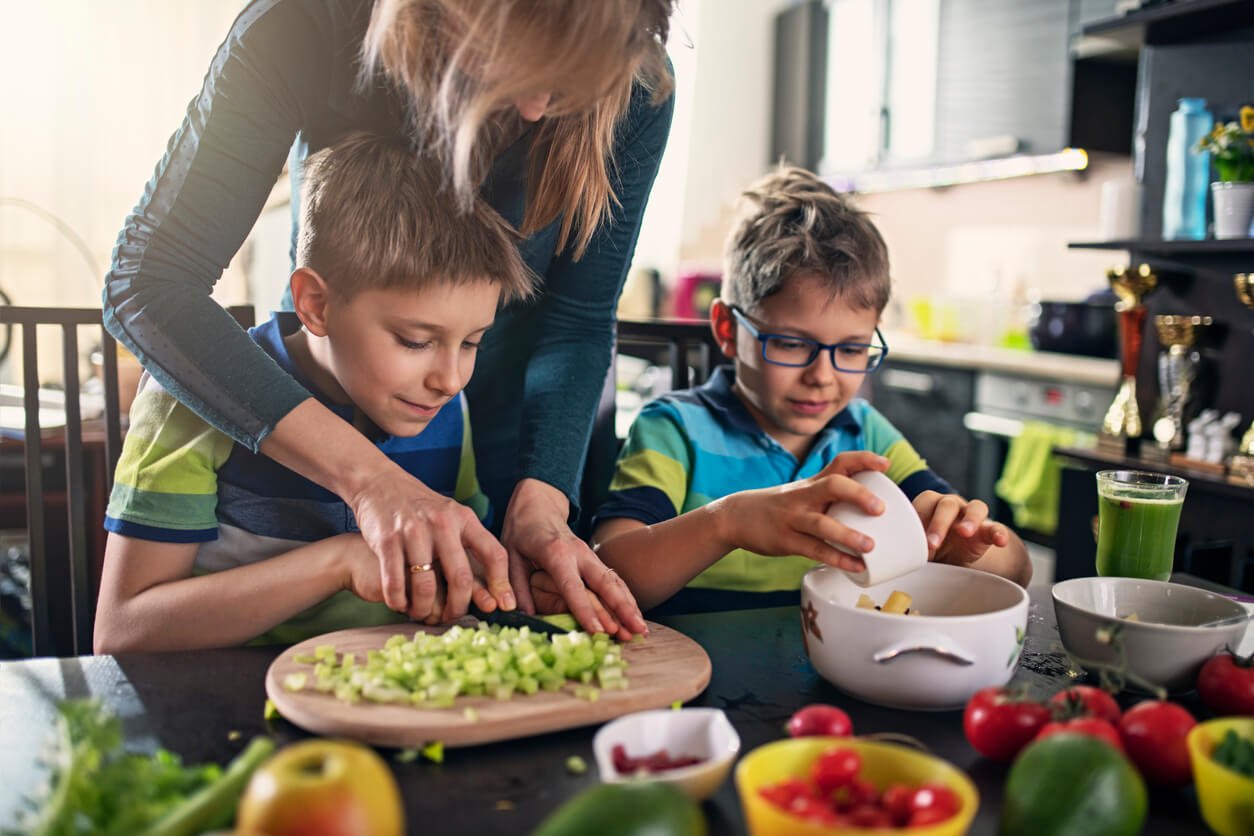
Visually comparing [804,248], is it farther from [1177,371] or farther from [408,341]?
[1177,371]

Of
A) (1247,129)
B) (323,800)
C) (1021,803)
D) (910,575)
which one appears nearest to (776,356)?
(910,575)

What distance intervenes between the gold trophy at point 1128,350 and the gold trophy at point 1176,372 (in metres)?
0.08

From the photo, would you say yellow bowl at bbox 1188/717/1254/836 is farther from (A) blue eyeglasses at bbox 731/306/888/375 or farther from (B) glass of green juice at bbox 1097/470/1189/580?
(A) blue eyeglasses at bbox 731/306/888/375

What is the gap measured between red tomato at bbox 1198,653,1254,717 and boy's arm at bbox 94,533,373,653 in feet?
2.30

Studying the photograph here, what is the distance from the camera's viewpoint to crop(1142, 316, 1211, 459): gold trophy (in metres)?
2.63

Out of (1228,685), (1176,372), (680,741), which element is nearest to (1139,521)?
(1228,685)

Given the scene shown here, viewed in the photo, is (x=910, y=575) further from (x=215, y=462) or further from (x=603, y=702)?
(x=215, y=462)

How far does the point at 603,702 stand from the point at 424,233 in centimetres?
55

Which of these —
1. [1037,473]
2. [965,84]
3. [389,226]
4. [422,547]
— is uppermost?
[965,84]

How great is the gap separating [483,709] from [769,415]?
816mm

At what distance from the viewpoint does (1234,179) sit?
2502 millimetres

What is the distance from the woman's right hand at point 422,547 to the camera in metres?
0.97

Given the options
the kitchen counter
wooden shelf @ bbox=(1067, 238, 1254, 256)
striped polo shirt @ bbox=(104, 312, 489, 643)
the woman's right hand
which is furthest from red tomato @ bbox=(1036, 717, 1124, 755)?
the kitchen counter

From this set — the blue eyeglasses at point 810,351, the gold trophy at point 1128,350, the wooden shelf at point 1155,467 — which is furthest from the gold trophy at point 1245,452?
the blue eyeglasses at point 810,351
